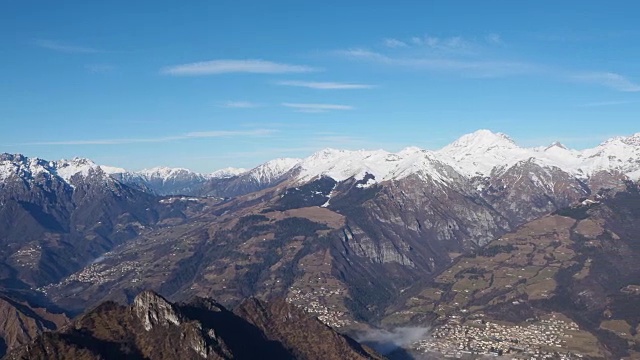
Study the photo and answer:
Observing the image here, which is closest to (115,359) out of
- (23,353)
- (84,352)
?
(84,352)

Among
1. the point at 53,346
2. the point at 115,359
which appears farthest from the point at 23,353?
the point at 115,359

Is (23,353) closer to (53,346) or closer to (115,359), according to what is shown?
(53,346)

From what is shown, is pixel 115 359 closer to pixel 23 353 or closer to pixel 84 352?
pixel 84 352
